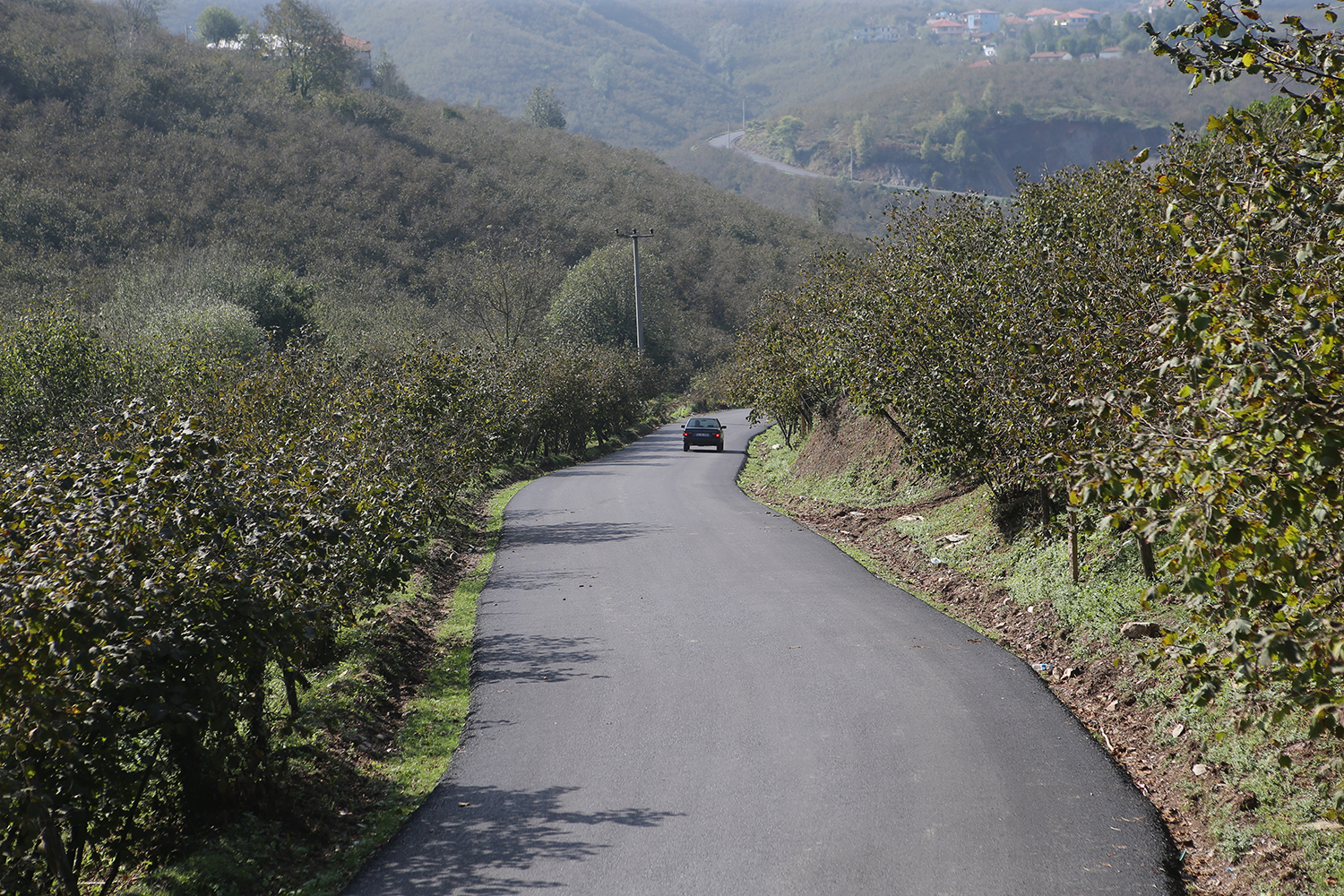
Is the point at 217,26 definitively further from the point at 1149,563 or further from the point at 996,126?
the point at 1149,563

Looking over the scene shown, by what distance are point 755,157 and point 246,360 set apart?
15629 cm

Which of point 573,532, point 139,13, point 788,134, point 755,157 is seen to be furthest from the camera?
point 788,134

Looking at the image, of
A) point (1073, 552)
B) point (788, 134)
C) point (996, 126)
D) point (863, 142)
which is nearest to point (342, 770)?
point (1073, 552)

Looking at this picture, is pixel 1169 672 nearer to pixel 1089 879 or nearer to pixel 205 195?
pixel 1089 879

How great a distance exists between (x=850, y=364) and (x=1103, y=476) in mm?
10899

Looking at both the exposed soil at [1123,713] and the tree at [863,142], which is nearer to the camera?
the exposed soil at [1123,713]

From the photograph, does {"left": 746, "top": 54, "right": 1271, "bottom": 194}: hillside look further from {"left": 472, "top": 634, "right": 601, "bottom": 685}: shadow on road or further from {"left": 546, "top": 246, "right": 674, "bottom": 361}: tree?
{"left": 472, "top": 634, "right": 601, "bottom": 685}: shadow on road

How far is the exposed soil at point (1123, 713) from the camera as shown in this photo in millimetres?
5166

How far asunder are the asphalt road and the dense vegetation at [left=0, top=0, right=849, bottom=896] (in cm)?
147

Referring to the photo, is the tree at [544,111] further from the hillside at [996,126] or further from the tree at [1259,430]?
the tree at [1259,430]

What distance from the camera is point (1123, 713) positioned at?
24.6 feet

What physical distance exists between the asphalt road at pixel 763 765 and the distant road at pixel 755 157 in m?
152

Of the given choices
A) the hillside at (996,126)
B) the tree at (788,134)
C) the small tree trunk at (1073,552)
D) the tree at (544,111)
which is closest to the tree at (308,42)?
the tree at (544,111)

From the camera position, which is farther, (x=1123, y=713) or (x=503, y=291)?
(x=503, y=291)
